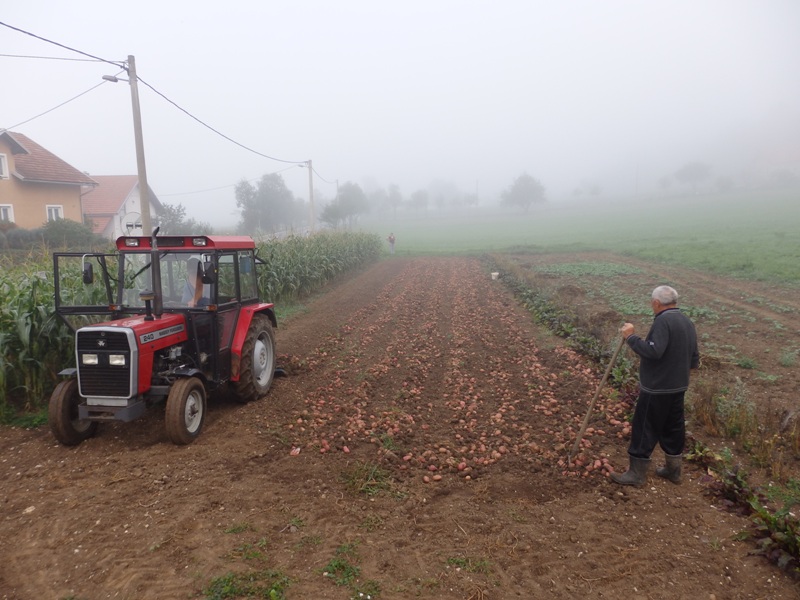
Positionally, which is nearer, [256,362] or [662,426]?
[662,426]

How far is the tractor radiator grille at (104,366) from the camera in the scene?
5012 mm

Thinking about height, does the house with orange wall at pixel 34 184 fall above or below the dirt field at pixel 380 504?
above

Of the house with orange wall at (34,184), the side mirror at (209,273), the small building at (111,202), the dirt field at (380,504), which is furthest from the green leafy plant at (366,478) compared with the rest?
the small building at (111,202)

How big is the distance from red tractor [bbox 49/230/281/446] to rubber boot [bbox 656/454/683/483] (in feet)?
15.9

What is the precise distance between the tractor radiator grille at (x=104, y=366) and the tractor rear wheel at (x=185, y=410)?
44cm

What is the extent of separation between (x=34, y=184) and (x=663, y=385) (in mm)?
31563

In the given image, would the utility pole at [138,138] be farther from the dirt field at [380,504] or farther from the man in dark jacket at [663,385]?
the man in dark jacket at [663,385]

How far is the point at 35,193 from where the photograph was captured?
26.5 metres

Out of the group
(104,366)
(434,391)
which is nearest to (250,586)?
(104,366)

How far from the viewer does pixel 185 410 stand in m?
5.32

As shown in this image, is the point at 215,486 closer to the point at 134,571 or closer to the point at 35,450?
the point at 134,571

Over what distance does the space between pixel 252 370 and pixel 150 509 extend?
2485 mm

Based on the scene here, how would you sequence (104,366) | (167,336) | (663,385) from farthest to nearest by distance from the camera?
(167,336)
(104,366)
(663,385)

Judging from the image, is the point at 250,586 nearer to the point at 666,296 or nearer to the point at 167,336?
the point at 167,336
